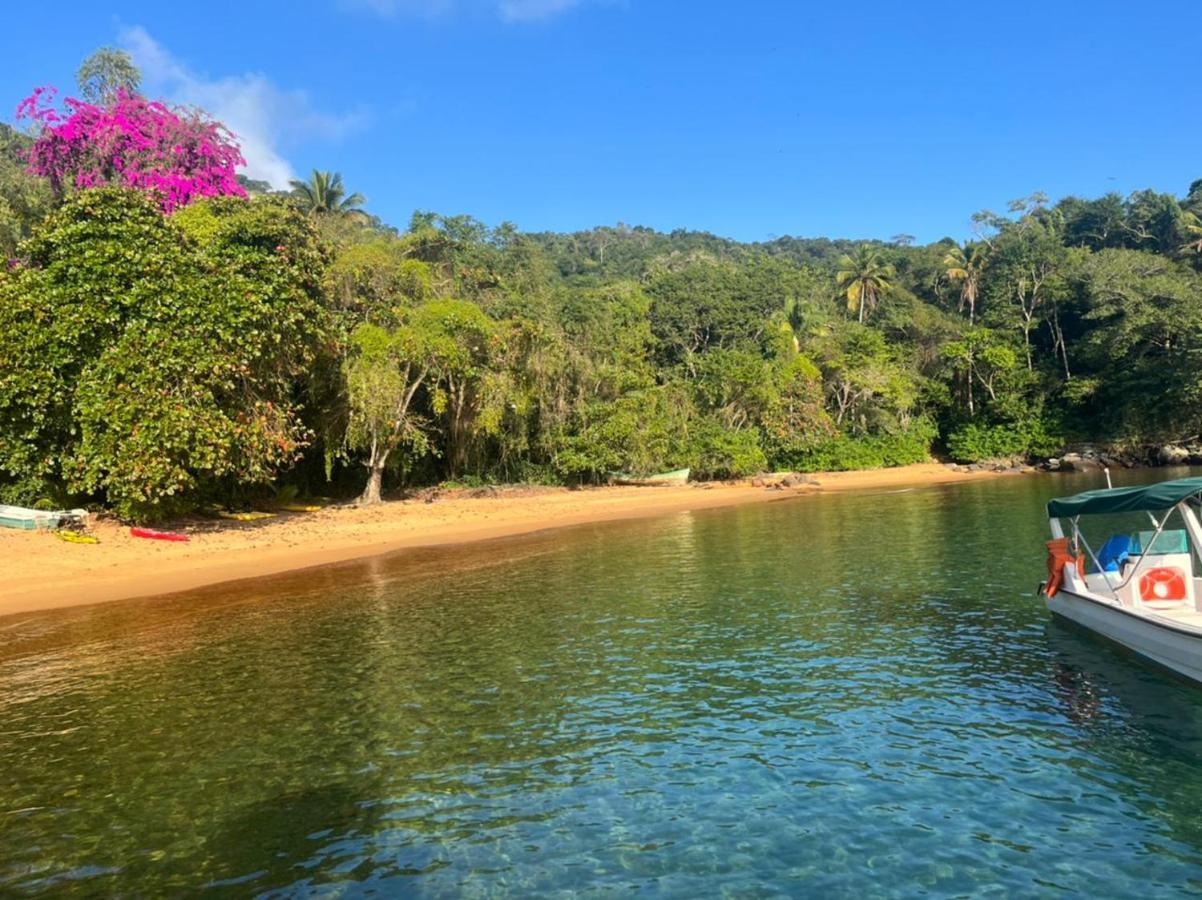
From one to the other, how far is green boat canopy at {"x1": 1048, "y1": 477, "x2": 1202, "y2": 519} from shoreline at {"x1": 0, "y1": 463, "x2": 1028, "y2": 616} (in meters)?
19.5

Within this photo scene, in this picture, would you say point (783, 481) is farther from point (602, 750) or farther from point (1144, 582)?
point (602, 750)

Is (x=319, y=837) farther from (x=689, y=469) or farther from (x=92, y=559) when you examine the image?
(x=689, y=469)

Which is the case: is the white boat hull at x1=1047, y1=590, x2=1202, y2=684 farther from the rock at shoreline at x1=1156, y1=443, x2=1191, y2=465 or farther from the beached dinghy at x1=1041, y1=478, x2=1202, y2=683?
the rock at shoreline at x1=1156, y1=443, x2=1191, y2=465

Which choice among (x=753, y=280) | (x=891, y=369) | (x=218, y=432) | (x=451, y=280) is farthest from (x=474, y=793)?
(x=753, y=280)

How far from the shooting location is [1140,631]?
11.3 metres

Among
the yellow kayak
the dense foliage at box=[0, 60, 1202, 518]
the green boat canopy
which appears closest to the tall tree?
the dense foliage at box=[0, 60, 1202, 518]

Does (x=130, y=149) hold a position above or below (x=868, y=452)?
above

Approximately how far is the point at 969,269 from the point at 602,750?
241 feet

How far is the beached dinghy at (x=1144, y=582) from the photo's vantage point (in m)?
10.6

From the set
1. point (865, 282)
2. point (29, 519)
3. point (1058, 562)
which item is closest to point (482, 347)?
point (29, 519)

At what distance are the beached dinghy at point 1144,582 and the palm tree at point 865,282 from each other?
2512 inches

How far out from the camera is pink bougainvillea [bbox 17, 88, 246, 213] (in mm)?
31812

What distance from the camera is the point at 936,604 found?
15.6 meters

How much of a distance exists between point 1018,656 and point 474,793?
878 cm
